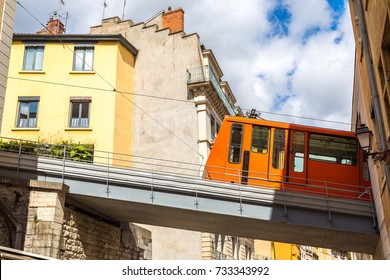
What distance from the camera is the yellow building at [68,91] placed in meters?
25.6

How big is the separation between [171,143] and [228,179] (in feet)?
41.1

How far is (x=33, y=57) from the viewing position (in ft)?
88.7

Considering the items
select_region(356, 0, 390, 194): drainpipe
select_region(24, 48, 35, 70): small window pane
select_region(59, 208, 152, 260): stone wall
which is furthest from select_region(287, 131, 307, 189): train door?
select_region(24, 48, 35, 70): small window pane

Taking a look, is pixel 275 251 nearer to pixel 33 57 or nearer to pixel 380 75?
pixel 33 57

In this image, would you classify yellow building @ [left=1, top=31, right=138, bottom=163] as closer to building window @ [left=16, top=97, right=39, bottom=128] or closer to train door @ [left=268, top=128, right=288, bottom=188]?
building window @ [left=16, top=97, right=39, bottom=128]

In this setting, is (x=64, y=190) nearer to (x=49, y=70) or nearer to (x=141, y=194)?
(x=141, y=194)

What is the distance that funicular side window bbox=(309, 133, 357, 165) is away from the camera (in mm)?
14891

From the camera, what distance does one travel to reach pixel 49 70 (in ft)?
87.6

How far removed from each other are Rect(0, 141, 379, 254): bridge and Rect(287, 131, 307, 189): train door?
90 centimetres

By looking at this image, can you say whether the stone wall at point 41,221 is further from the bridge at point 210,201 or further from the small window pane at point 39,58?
the small window pane at point 39,58

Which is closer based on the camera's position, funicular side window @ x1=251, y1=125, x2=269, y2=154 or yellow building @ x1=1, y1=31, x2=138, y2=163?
funicular side window @ x1=251, y1=125, x2=269, y2=154
